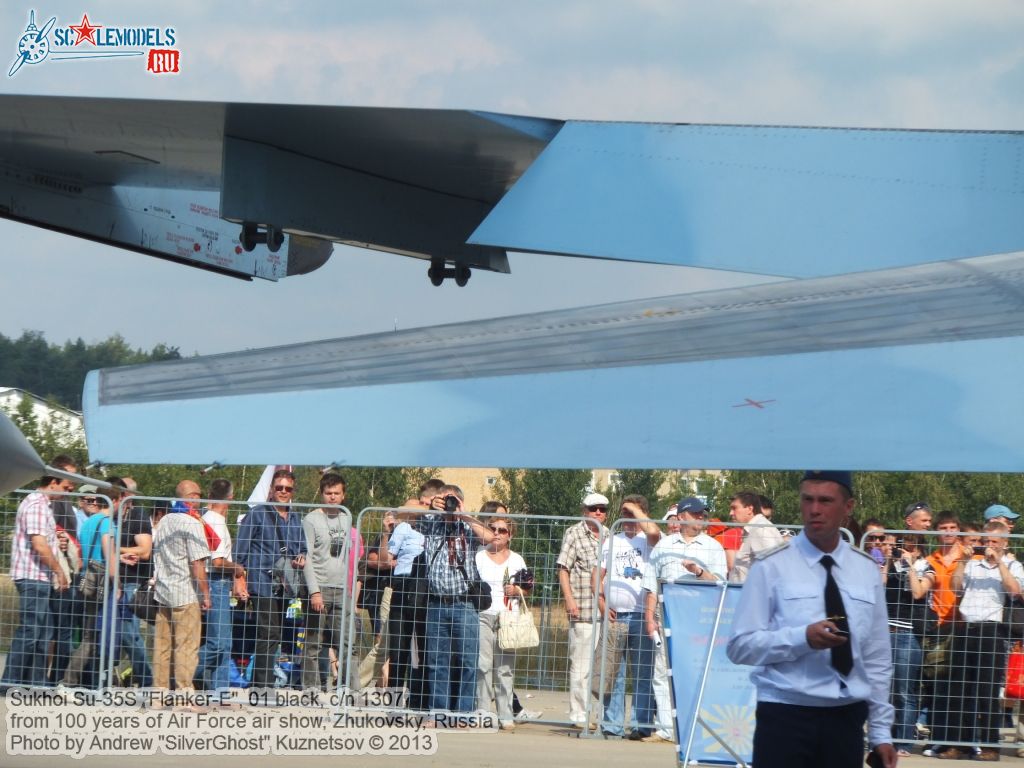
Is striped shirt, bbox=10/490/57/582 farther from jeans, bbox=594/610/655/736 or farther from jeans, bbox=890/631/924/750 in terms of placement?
jeans, bbox=890/631/924/750

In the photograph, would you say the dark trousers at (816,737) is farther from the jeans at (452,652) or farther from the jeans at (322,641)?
the jeans at (322,641)

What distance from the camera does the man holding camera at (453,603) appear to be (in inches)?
384

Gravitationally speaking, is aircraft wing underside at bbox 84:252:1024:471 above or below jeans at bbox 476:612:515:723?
above

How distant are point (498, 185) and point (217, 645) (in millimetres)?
8028

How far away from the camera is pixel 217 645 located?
9727mm

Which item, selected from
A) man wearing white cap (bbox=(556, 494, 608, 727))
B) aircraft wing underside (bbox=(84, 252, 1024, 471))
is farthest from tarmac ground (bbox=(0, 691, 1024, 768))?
aircraft wing underside (bbox=(84, 252, 1024, 471))

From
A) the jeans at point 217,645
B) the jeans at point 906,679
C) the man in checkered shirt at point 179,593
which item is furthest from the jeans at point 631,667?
the man in checkered shirt at point 179,593

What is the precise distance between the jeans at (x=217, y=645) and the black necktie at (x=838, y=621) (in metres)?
6.13

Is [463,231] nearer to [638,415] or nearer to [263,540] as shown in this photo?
[263,540]

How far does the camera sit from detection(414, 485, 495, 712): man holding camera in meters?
9.77

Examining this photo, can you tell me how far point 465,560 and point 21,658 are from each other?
11.4 ft

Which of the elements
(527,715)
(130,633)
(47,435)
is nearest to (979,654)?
(527,715)

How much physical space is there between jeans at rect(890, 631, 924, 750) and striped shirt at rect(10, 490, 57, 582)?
6417 mm

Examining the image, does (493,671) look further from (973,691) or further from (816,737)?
(816,737)
